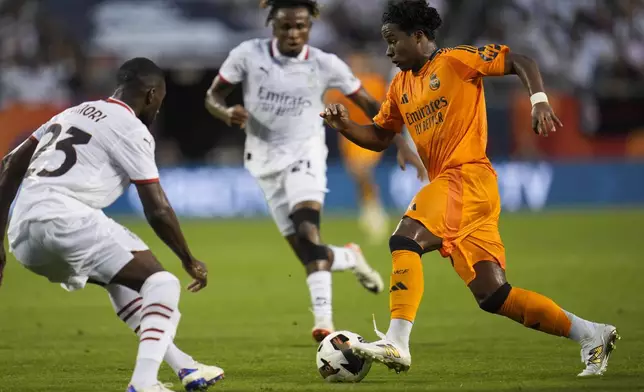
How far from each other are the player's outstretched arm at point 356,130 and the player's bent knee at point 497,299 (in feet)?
4.46

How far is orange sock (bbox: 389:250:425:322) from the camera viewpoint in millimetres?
6926

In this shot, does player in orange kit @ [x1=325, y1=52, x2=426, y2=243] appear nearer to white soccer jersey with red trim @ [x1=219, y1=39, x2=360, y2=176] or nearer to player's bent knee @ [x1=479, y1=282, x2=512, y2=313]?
white soccer jersey with red trim @ [x1=219, y1=39, x2=360, y2=176]

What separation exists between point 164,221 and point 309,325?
4.16 metres

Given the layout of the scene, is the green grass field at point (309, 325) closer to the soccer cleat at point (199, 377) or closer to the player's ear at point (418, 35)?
the soccer cleat at point (199, 377)

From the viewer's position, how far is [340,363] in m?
6.97

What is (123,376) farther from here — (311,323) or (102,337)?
(311,323)

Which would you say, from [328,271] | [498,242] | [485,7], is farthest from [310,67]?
[485,7]

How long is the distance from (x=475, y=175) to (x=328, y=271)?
2.41m

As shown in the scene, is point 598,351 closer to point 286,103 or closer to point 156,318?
point 156,318

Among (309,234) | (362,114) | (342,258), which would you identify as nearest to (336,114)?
(309,234)

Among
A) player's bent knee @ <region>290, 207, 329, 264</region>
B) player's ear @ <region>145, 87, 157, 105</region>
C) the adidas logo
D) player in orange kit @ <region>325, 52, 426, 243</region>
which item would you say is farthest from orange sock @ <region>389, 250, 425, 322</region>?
player in orange kit @ <region>325, 52, 426, 243</region>

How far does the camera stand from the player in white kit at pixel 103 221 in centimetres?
621

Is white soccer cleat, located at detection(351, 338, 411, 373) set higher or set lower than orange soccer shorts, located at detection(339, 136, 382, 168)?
higher

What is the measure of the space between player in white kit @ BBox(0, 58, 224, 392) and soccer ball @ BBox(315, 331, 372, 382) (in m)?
0.77
